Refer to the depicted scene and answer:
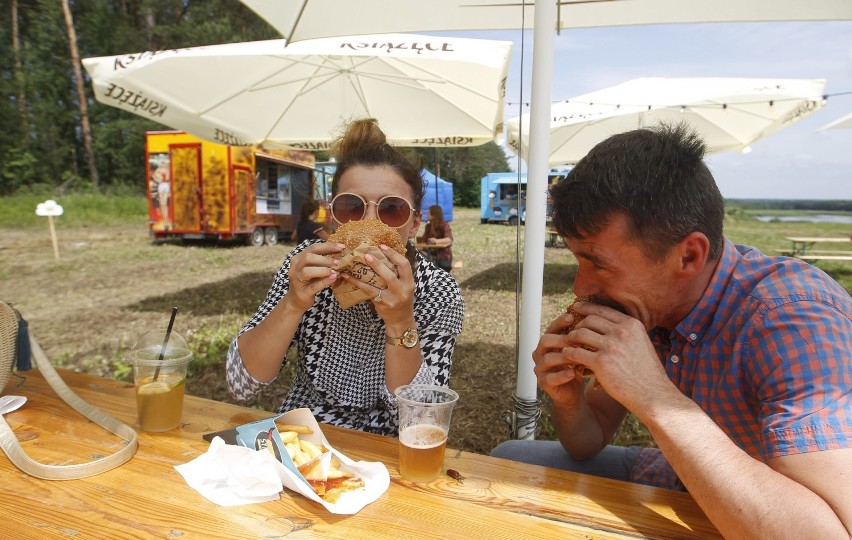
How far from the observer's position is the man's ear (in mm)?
1266

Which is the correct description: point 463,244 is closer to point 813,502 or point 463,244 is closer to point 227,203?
point 227,203

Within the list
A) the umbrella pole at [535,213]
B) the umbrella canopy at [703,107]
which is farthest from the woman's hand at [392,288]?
the umbrella canopy at [703,107]

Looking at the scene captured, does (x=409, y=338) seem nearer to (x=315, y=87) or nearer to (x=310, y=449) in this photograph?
(x=310, y=449)

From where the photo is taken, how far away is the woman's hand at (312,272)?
1.57 meters

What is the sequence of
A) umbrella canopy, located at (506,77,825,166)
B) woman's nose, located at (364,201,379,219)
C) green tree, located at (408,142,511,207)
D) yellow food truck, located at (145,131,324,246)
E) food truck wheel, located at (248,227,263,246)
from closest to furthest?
1. woman's nose, located at (364,201,379,219)
2. umbrella canopy, located at (506,77,825,166)
3. yellow food truck, located at (145,131,324,246)
4. food truck wheel, located at (248,227,263,246)
5. green tree, located at (408,142,511,207)

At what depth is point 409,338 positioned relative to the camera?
1.67 metres

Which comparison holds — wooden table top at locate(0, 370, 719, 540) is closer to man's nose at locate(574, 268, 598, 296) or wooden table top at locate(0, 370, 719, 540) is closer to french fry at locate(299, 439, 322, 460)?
french fry at locate(299, 439, 322, 460)

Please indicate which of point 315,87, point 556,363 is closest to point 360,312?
point 556,363

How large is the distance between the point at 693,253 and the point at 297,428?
3.72ft

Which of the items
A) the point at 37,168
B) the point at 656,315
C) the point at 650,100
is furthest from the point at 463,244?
the point at 37,168

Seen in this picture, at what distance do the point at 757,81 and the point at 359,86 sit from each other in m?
5.37

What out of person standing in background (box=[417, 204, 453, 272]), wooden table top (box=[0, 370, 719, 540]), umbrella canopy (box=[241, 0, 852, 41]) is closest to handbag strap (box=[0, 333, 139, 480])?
wooden table top (box=[0, 370, 719, 540])

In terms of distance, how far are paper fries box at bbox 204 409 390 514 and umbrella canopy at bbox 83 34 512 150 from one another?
3315 mm

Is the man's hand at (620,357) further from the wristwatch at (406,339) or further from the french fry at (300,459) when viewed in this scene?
the french fry at (300,459)
